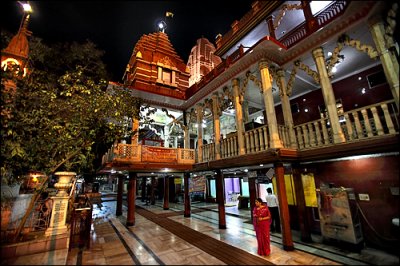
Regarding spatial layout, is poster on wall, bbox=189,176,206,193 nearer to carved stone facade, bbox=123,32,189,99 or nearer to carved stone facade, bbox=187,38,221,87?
carved stone facade, bbox=123,32,189,99

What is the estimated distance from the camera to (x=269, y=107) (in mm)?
7605

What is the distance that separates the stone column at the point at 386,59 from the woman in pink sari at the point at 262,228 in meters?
4.96

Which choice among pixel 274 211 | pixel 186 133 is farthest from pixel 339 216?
pixel 186 133

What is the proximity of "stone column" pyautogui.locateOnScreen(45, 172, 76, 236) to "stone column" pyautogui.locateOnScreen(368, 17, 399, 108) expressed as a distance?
11101 mm

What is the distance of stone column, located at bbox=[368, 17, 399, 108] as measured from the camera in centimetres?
527

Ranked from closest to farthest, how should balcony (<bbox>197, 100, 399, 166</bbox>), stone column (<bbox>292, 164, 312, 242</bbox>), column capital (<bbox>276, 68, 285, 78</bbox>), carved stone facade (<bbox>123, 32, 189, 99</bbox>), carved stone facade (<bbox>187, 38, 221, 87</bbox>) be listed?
balcony (<bbox>197, 100, 399, 166</bbox>) → stone column (<bbox>292, 164, 312, 242</bbox>) → column capital (<bbox>276, 68, 285, 78</bbox>) → carved stone facade (<bbox>123, 32, 189, 99</bbox>) → carved stone facade (<bbox>187, 38, 221, 87</bbox>)

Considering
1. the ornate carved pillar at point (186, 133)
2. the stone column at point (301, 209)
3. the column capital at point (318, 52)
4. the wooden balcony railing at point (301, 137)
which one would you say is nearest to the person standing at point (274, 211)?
the stone column at point (301, 209)

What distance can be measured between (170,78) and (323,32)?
11.7 m

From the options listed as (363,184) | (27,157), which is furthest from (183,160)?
(363,184)

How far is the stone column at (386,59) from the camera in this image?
5266mm

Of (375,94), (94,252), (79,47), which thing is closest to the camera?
(94,252)

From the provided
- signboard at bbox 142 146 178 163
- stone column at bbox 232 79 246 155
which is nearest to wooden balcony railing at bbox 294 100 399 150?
stone column at bbox 232 79 246 155

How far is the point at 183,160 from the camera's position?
11.6 meters

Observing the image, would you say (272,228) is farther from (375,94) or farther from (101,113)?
(101,113)
